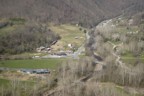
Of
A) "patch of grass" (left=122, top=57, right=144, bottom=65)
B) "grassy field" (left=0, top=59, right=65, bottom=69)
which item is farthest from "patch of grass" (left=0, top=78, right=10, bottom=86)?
"patch of grass" (left=122, top=57, right=144, bottom=65)

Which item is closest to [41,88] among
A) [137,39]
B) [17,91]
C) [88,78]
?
[17,91]

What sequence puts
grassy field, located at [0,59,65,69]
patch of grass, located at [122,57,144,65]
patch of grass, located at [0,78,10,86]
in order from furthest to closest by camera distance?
grassy field, located at [0,59,65,69] < patch of grass, located at [122,57,144,65] < patch of grass, located at [0,78,10,86]

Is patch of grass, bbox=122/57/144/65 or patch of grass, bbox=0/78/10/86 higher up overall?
patch of grass, bbox=122/57/144/65

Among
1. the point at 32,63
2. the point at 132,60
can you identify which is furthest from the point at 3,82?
the point at 132,60

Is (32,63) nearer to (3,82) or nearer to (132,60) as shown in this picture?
(3,82)

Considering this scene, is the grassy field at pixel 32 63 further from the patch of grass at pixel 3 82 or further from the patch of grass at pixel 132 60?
the patch of grass at pixel 132 60

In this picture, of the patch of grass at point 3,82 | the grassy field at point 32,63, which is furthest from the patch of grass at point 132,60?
the patch of grass at point 3,82

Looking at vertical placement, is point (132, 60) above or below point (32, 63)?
above

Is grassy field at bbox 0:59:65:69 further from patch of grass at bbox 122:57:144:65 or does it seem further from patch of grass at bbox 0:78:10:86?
patch of grass at bbox 122:57:144:65

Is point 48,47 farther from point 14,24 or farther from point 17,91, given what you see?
point 17,91

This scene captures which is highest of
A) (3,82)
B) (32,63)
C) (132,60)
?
(132,60)
